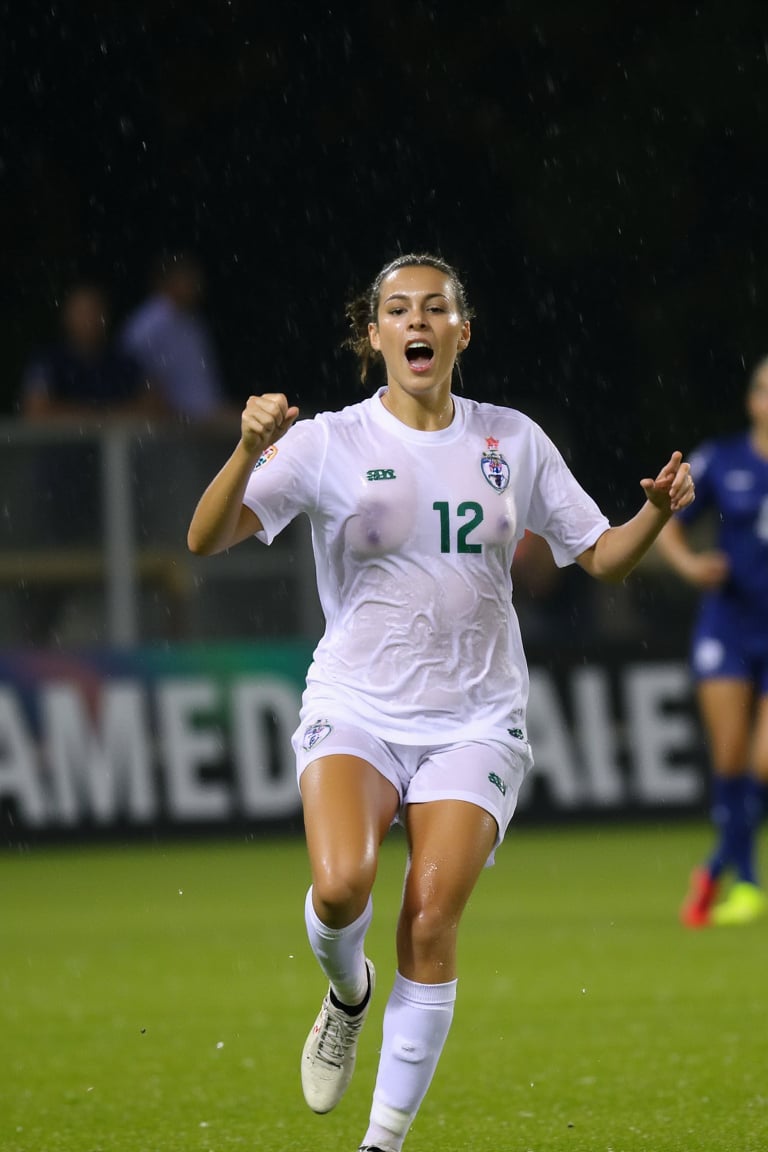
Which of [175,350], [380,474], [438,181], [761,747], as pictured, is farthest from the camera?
[438,181]

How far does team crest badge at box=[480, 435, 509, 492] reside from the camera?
5.82 metres

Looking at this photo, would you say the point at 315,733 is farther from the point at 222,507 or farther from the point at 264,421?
the point at 264,421

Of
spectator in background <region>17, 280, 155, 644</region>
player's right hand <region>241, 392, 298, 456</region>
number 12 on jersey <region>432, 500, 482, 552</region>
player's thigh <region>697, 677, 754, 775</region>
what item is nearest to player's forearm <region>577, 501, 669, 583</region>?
number 12 on jersey <region>432, 500, 482, 552</region>

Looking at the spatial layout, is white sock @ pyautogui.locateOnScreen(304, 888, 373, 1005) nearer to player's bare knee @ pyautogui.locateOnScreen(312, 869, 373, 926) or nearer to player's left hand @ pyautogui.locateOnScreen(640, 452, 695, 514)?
player's bare knee @ pyautogui.locateOnScreen(312, 869, 373, 926)

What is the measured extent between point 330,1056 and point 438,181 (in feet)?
54.7

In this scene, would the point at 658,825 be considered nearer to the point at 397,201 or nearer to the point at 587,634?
the point at 587,634

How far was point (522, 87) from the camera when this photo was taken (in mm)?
22062

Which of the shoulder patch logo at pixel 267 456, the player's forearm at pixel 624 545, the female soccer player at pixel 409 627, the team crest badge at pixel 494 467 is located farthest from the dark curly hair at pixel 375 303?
the player's forearm at pixel 624 545

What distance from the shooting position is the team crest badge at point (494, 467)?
5820mm

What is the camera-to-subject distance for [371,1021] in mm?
8297

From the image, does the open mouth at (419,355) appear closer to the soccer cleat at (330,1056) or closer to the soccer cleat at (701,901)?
the soccer cleat at (330,1056)

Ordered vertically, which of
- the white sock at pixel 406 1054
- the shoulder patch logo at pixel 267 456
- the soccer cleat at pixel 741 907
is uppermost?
the shoulder patch logo at pixel 267 456

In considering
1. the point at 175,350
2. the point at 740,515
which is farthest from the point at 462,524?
the point at 175,350

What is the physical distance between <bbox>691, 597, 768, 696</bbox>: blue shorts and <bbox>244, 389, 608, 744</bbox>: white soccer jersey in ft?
15.7
